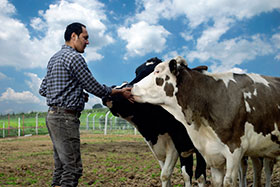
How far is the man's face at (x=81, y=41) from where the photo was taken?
3.60 m

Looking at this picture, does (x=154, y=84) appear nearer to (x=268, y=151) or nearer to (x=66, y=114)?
(x=66, y=114)

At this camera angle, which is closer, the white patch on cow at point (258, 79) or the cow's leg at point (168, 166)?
the white patch on cow at point (258, 79)

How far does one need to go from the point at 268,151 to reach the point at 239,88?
99 cm

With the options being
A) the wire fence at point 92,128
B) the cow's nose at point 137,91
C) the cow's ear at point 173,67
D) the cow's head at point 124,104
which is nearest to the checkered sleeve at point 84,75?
the cow's nose at point 137,91

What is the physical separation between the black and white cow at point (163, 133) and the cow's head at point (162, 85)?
0.82 meters

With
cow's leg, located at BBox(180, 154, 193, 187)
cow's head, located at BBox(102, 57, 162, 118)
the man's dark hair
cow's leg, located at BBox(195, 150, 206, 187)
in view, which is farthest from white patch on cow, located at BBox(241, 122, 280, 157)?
the man's dark hair

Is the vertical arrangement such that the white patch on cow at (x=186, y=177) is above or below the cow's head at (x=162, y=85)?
below

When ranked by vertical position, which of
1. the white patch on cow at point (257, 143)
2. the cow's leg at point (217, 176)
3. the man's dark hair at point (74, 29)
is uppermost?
the man's dark hair at point (74, 29)

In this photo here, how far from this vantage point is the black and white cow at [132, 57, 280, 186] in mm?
3535

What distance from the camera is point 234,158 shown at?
3.48m

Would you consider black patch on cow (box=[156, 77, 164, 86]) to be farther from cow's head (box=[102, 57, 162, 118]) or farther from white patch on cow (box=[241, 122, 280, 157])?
white patch on cow (box=[241, 122, 280, 157])

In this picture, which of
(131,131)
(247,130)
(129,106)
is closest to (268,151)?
A: (247,130)

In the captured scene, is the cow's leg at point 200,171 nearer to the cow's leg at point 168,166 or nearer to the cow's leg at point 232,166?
the cow's leg at point 168,166

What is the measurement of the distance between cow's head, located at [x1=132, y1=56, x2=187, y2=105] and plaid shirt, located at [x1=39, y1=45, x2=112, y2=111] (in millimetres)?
689
